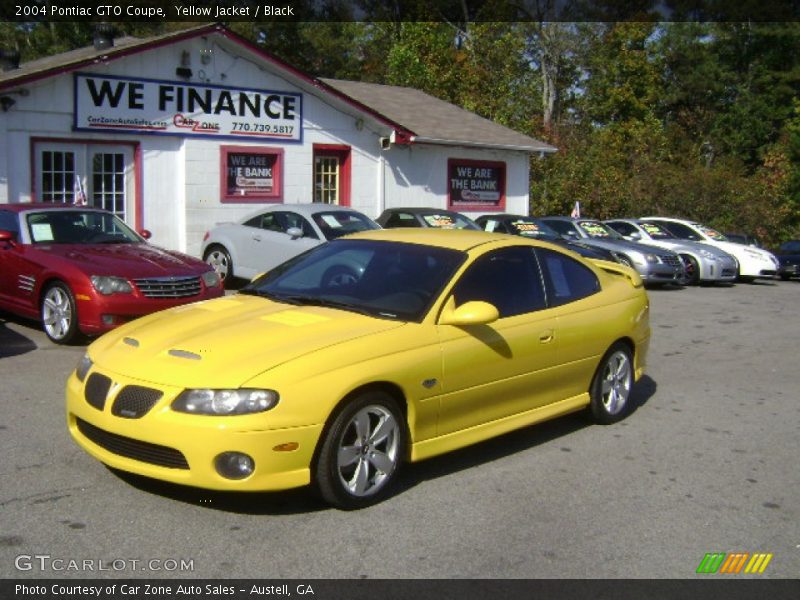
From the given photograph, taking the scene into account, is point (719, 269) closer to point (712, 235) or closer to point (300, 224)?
point (712, 235)

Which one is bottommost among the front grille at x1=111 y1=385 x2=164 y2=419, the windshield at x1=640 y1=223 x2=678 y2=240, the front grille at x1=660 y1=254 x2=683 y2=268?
the front grille at x1=660 y1=254 x2=683 y2=268

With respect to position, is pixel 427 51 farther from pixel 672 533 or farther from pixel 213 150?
pixel 672 533

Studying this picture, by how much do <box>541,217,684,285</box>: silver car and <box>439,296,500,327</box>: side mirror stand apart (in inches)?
517

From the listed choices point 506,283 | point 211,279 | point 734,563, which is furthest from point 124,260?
point 734,563

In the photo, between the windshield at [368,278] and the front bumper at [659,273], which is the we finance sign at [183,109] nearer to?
the front bumper at [659,273]

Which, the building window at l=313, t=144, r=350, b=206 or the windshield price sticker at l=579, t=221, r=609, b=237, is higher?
the building window at l=313, t=144, r=350, b=206

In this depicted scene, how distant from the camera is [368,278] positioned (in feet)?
20.0

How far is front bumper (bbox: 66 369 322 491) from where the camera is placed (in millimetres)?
4637

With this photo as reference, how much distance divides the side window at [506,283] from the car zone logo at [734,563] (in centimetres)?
206

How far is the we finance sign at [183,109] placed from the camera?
15.4 metres

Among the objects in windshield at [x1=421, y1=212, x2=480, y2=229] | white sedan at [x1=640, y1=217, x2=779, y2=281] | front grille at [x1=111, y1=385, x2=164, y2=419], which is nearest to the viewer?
front grille at [x1=111, y1=385, x2=164, y2=419]

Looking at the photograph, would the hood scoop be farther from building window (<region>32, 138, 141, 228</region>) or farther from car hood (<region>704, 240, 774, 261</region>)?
car hood (<region>704, 240, 774, 261</region>)

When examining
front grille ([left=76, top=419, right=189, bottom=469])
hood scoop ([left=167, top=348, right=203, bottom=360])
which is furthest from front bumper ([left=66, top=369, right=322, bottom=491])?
hood scoop ([left=167, top=348, right=203, bottom=360])

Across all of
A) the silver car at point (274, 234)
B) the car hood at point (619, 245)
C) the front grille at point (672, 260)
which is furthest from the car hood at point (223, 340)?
the front grille at point (672, 260)
